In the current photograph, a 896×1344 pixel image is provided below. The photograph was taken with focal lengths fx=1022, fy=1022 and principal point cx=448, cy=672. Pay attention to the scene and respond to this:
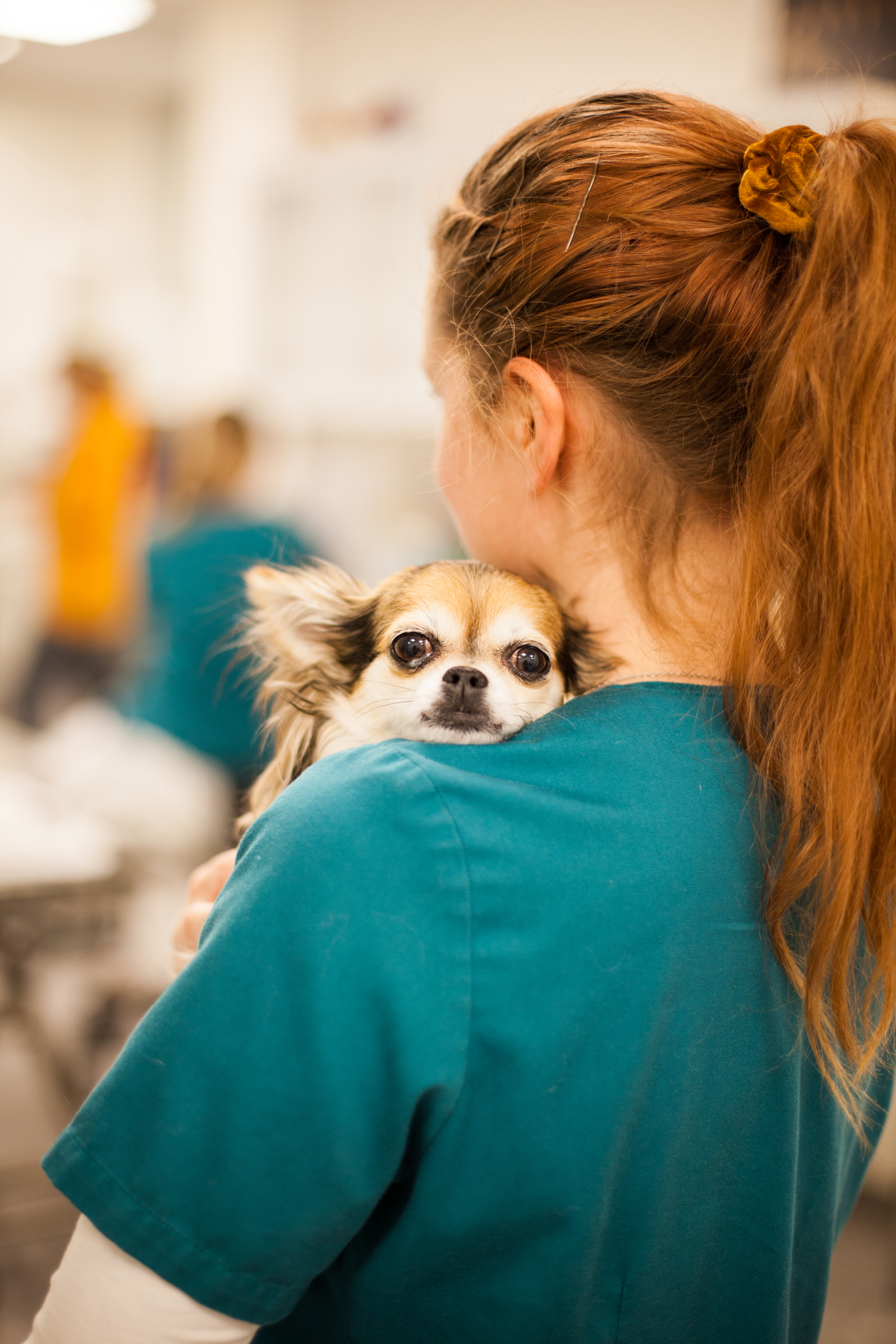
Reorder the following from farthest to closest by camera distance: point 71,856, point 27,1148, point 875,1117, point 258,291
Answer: point 258,291
point 27,1148
point 71,856
point 875,1117

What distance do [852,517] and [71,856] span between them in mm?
1888

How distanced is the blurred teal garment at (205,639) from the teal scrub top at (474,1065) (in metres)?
2.11

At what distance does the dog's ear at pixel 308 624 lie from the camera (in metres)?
1.02

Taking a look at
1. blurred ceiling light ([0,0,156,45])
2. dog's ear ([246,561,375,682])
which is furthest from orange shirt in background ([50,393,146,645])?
dog's ear ([246,561,375,682])

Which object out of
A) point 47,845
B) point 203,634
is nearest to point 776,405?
point 47,845

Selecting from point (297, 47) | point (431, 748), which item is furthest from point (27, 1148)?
point (297, 47)

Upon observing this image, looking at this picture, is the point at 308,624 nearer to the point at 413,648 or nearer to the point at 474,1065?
the point at 413,648

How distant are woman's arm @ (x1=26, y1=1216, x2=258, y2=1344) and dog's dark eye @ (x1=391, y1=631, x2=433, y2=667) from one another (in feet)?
1.80

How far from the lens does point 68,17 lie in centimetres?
504

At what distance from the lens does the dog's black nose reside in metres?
0.94

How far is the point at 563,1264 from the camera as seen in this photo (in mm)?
641

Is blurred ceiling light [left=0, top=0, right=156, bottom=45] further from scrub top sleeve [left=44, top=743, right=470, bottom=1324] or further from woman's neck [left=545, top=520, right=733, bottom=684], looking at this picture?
scrub top sleeve [left=44, top=743, right=470, bottom=1324]

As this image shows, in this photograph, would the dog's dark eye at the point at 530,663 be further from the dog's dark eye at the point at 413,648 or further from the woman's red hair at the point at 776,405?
Answer: the woman's red hair at the point at 776,405

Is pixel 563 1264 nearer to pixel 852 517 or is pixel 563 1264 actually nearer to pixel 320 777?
pixel 320 777
